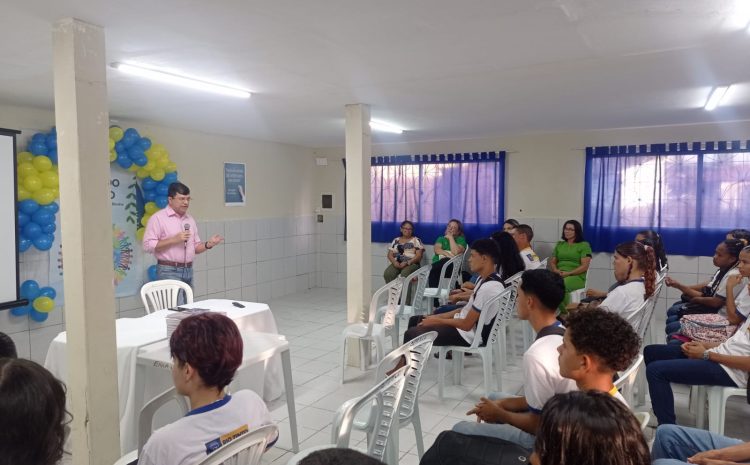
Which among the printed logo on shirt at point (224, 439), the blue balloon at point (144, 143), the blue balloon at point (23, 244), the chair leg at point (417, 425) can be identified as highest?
the blue balloon at point (144, 143)

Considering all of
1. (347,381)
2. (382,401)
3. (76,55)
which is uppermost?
(76,55)

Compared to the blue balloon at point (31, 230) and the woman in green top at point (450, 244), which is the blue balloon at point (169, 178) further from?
the woman in green top at point (450, 244)

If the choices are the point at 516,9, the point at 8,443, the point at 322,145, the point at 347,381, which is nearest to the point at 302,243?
the point at 322,145

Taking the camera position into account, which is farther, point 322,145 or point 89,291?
point 322,145

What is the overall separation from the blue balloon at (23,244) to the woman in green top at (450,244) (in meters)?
4.07

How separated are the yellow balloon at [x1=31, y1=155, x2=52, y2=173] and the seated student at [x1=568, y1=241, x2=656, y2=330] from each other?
13.7 feet

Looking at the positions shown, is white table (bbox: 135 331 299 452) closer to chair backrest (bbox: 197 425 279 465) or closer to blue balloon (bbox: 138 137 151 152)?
chair backrest (bbox: 197 425 279 465)

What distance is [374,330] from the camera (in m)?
3.97

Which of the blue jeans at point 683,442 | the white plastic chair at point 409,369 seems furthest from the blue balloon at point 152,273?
the blue jeans at point 683,442

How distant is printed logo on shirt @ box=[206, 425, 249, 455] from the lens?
56.8 inches

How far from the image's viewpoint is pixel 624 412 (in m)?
1.04

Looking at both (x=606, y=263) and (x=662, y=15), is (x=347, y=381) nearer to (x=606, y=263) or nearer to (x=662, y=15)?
(x=662, y=15)

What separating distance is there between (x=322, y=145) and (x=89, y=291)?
560 cm

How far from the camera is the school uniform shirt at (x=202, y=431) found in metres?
1.39
